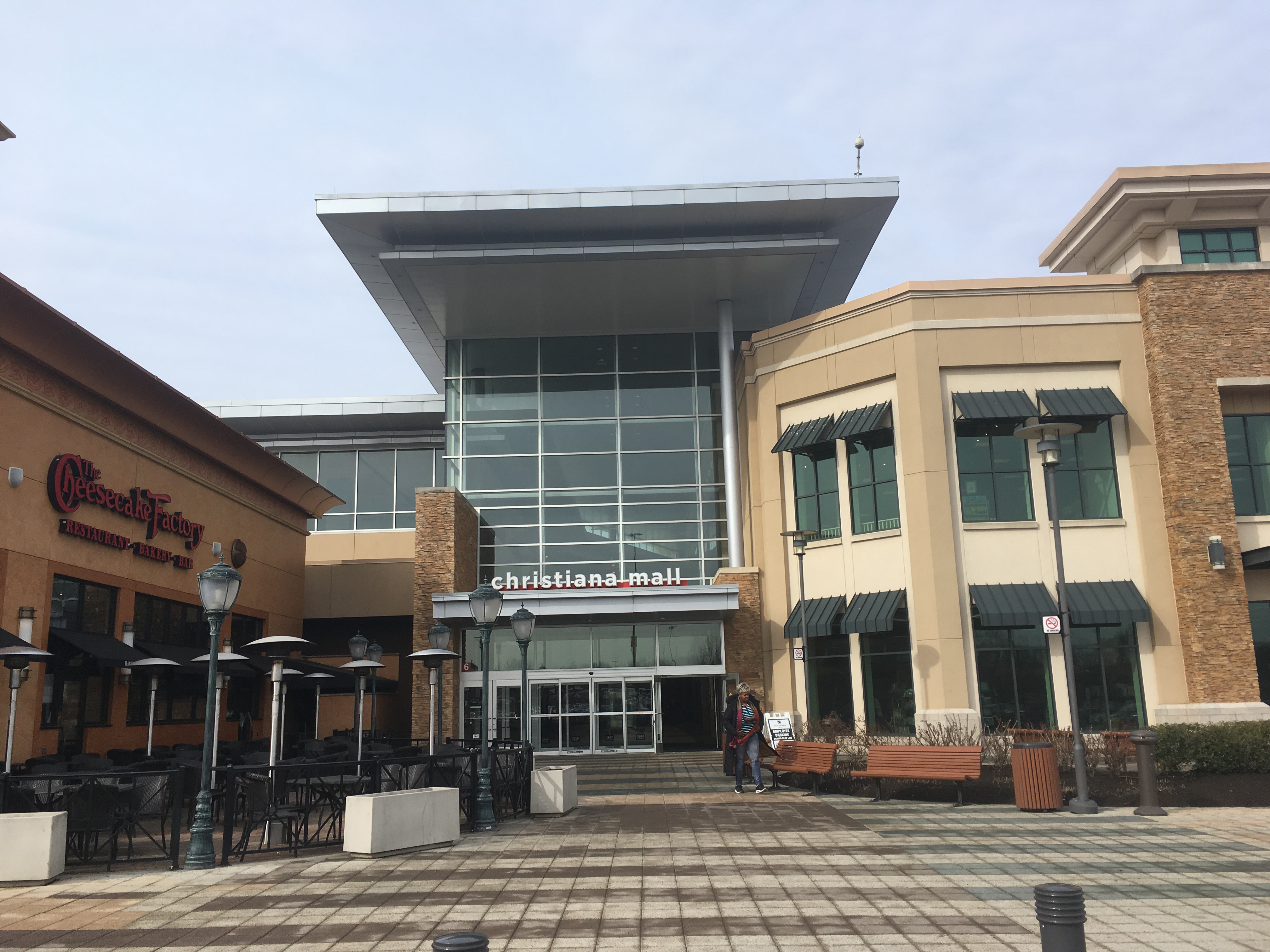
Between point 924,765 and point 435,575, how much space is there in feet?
52.0

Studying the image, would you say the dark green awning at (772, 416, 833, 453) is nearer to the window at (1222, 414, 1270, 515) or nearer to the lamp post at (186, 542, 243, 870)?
the window at (1222, 414, 1270, 515)

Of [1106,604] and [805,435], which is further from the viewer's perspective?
[805,435]

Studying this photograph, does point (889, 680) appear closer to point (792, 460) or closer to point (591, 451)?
point (792, 460)

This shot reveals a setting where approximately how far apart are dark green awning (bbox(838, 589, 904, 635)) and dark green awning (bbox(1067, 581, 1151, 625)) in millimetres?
3687

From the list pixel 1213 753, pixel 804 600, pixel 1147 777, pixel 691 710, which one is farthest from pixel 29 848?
pixel 691 710

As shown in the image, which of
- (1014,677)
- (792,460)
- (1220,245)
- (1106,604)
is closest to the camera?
(1106,604)

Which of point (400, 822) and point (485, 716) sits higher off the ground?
point (485, 716)

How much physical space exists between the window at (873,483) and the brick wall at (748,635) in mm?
4064

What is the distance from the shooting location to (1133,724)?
2192cm

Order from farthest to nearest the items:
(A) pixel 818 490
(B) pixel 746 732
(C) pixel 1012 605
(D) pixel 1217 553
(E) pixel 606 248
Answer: (E) pixel 606 248 → (A) pixel 818 490 → (C) pixel 1012 605 → (D) pixel 1217 553 → (B) pixel 746 732

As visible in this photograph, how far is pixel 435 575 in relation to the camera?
27781 mm

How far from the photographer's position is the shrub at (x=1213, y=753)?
15.4 meters

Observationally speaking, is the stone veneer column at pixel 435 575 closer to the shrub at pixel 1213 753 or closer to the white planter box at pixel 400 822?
the white planter box at pixel 400 822

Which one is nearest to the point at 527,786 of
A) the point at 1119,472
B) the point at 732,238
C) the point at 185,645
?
the point at 185,645
